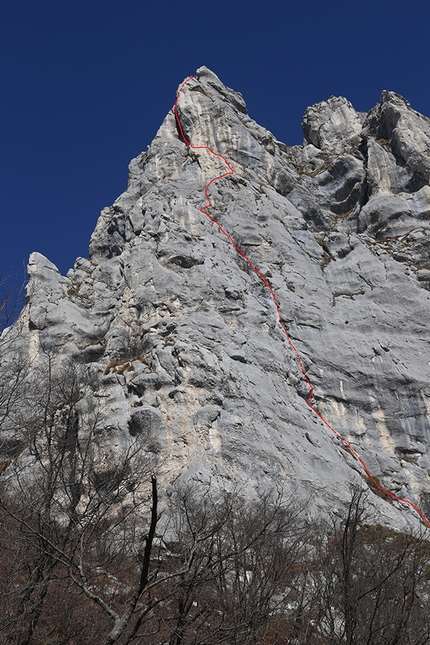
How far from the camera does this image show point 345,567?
9125mm

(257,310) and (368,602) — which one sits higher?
(257,310)

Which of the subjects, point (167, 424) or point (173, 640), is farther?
point (167, 424)

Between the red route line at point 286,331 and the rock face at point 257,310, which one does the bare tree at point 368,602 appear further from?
the red route line at point 286,331

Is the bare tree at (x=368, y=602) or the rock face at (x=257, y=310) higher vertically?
the rock face at (x=257, y=310)

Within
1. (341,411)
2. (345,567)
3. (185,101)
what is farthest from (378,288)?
(345,567)

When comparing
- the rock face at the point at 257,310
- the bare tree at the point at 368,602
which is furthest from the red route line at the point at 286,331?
the bare tree at the point at 368,602

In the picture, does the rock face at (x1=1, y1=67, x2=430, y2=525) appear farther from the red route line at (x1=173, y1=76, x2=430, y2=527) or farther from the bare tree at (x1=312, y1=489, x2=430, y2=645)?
the bare tree at (x1=312, y1=489, x2=430, y2=645)

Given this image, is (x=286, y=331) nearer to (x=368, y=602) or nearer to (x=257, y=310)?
(x=257, y=310)

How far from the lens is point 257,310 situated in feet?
85.6

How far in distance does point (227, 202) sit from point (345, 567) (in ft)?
86.9

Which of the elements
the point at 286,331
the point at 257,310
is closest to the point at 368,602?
the point at 257,310

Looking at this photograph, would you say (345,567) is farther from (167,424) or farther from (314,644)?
(167,424)

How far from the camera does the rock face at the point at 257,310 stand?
20266 mm

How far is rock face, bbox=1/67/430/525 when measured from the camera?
20.3 meters
